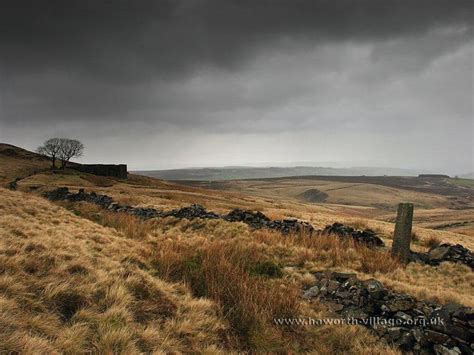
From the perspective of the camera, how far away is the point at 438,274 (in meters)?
11.2

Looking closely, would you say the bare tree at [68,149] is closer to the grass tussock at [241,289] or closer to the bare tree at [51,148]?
the bare tree at [51,148]

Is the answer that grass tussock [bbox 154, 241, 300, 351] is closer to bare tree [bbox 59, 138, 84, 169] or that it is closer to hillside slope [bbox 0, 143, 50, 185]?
hillside slope [bbox 0, 143, 50, 185]

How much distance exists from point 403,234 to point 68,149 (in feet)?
307

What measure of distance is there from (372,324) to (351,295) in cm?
112

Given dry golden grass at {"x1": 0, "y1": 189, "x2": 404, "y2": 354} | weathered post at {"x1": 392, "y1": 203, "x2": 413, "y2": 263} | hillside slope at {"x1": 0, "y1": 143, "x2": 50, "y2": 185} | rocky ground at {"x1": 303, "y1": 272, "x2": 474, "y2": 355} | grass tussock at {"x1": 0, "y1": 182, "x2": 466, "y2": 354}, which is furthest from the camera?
hillside slope at {"x1": 0, "y1": 143, "x2": 50, "y2": 185}

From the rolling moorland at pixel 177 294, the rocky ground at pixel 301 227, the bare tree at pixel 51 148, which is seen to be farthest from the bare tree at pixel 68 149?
the rolling moorland at pixel 177 294

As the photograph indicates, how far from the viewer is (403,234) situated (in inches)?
488

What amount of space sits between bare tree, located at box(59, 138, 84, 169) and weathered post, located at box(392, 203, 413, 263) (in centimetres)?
8998

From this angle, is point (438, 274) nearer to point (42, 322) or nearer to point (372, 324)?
point (372, 324)

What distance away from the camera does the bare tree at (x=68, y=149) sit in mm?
87688

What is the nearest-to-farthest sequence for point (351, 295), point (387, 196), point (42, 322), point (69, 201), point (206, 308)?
1. point (42, 322)
2. point (206, 308)
3. point (351, 295)
4. point (69, 201)
5. point (387, 196)

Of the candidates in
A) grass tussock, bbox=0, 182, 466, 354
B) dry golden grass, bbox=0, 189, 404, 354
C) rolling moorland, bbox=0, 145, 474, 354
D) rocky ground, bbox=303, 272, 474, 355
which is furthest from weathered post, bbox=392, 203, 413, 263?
dry golden grass, bbox=0, 189, 404, 354

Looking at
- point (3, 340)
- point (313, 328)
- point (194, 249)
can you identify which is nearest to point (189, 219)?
point (194, 249)

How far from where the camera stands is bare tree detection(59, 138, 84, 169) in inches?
3452
